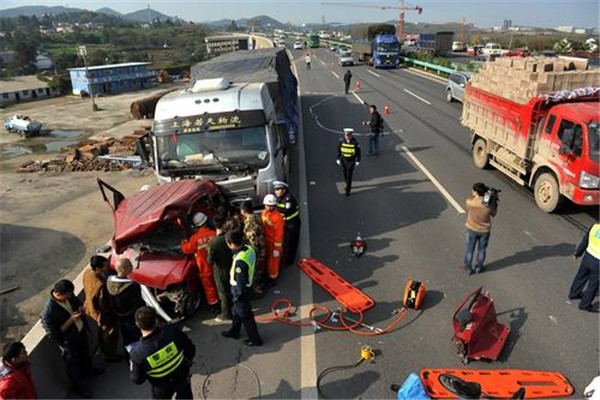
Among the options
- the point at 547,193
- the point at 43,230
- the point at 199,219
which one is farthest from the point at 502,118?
the point at 43,230

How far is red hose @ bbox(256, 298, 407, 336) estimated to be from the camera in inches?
261

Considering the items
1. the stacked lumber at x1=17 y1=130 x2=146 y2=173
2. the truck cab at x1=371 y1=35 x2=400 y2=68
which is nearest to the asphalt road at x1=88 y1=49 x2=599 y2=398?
the stacked lumber at x1=17 y1=130 x2=146 y2=173

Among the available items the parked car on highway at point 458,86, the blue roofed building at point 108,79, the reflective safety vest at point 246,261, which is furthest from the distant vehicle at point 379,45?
the reflective safety vest at point 246,261

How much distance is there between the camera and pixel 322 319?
6.92 metres

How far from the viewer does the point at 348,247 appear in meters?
9.12

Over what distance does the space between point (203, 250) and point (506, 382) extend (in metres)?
4.54

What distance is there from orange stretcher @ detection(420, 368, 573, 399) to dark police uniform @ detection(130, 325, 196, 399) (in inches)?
115

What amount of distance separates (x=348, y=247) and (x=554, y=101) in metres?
6.14

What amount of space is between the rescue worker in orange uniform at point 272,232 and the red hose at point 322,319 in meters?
0.68

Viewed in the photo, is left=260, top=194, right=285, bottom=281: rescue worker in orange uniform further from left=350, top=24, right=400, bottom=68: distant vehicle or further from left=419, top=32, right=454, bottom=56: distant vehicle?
left=419, top=32, right=454, bottom=56: distant vehicle

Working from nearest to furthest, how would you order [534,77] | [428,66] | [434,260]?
[434,260] → [534,77] → [428,66]

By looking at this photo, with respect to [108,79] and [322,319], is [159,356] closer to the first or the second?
[322,319]

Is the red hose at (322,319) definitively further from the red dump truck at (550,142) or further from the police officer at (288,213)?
the red dump truck at (550,142)

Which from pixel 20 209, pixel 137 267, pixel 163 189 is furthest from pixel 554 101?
pixel 20 209
